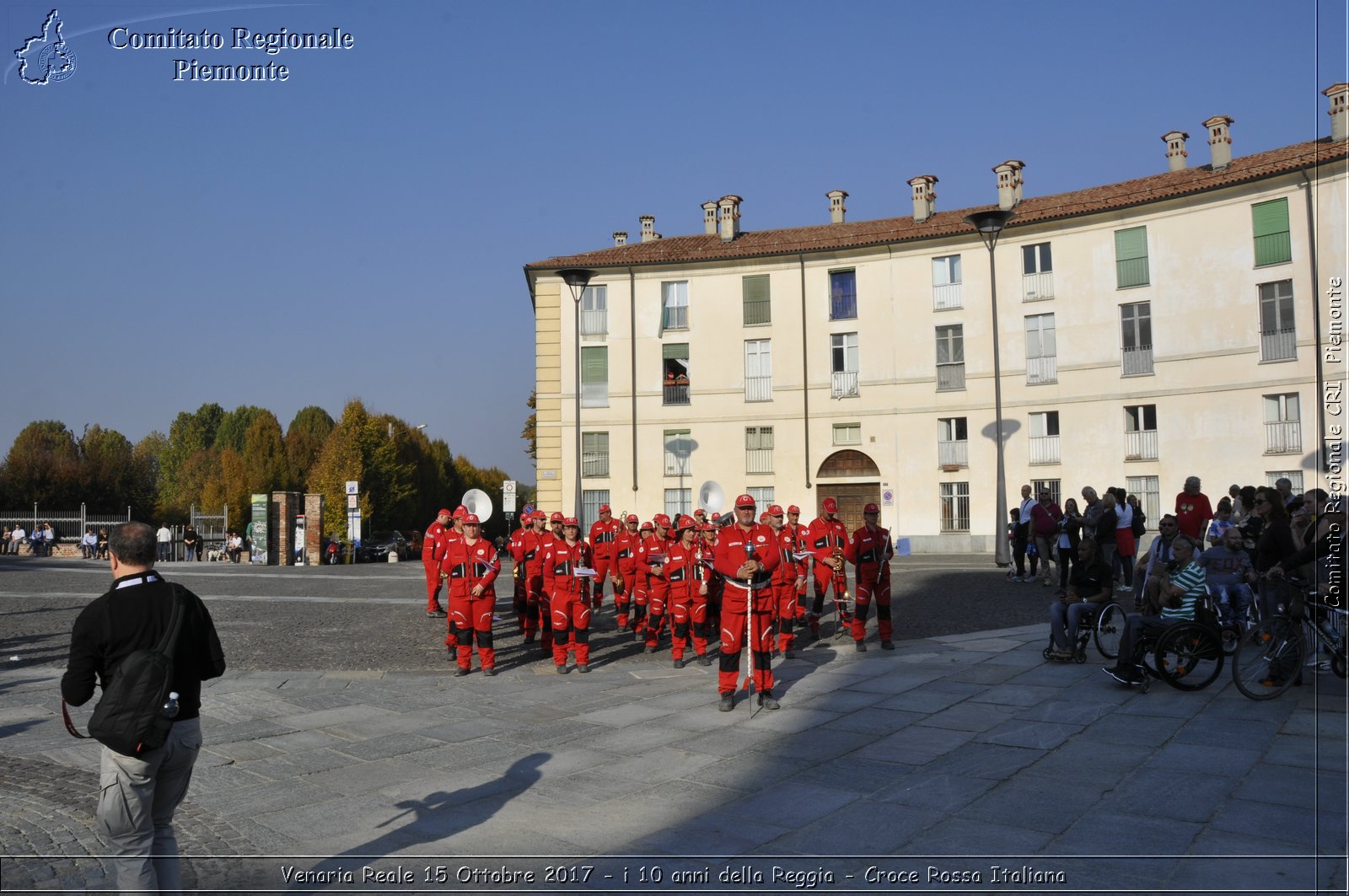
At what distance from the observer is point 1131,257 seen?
111ft

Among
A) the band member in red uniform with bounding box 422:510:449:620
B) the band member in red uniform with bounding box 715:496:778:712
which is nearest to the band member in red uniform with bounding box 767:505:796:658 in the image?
the band member in red uniform with bounding box 715:496:778:712

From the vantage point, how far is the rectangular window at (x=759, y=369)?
39625mm

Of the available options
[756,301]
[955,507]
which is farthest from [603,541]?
[756,301]

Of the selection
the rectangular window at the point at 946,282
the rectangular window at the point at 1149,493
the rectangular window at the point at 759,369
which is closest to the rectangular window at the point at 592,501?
the rectangular window at the point at 759,369

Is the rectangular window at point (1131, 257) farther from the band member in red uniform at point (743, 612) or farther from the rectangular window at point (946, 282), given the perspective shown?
the band member in red uniform at point (743, 612)

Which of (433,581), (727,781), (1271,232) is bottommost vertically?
(727,781)

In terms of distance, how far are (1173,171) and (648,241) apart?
21.7 m

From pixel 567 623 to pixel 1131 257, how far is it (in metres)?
28.7

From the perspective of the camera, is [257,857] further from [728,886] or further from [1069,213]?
[1069,213]

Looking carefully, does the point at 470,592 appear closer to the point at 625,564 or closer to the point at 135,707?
the point at 625,564

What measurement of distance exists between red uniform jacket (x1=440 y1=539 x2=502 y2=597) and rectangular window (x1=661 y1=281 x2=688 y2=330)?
29.5m

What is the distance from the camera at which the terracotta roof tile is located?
31828 mm

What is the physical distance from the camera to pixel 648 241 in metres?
45.7

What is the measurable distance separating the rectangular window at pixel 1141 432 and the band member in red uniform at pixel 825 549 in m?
22.0
